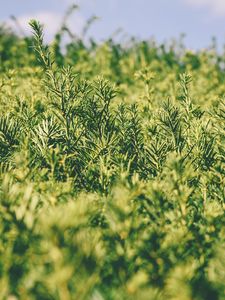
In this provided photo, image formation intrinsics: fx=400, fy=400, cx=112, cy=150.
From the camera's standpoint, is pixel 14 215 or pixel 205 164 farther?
pixel 205 164

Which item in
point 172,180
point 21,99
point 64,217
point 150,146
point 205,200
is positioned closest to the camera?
point 64,217

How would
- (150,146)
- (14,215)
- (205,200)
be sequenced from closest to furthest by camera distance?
(14,215) → (205,200) → (150,146)

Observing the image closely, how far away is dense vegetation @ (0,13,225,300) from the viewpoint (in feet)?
3.53

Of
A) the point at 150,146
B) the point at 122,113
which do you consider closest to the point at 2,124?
the point at 122,113

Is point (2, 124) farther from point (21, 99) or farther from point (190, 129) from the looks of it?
point (190, 129)

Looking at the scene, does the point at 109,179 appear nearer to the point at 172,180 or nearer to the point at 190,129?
the point at 172,180

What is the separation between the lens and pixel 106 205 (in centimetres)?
141

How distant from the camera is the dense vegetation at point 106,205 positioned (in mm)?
1076

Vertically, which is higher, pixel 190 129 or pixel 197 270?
pixel 190 129

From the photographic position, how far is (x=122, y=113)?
2180 millimetres

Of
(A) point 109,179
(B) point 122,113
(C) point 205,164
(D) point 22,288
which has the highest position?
(B) point 122,113

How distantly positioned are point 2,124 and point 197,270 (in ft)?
4.12

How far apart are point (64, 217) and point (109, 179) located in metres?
0.70

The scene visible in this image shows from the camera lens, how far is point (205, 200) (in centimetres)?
164
